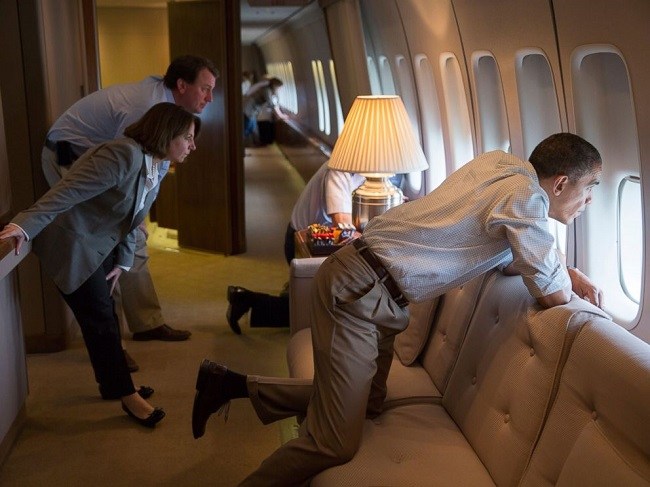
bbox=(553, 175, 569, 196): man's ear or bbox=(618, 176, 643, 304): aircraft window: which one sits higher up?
bbox=(553, 175, 569, 196): man's ear

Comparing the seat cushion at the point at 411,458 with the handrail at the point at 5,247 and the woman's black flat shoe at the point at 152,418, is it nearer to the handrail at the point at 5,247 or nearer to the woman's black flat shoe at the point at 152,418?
the woman's black flat shoe at the point at 152,418

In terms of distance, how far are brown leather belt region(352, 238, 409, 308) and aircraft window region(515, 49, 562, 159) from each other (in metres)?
1.29

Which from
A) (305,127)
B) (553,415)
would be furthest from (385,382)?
(305,127)

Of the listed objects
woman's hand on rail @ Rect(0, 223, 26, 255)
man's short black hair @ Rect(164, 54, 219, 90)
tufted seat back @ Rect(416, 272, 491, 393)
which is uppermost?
man's short black hair @ Rect(164, 54, 219, 90)

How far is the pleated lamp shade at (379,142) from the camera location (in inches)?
165

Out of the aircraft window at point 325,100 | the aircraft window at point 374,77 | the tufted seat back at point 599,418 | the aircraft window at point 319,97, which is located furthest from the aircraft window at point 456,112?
the aircraft window at point 319,97

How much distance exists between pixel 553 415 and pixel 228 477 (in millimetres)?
1719

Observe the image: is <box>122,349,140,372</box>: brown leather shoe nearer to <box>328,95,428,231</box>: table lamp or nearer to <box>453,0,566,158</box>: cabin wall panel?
<box>328,95,428,231</box>: table lamp

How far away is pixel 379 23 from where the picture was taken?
6043 millimetres

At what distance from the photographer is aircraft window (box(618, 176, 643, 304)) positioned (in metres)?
3.27

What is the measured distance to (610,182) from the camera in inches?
128

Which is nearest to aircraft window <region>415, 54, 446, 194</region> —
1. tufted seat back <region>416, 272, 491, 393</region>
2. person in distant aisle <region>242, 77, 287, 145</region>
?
tufted seat back <region>416, 272, 491, 393</region>

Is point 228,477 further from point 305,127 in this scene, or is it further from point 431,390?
point 305,127

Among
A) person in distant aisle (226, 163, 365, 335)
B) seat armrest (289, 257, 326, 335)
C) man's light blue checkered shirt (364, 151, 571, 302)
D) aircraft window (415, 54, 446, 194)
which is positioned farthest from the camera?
aircraft window (415, 54, 446, 194)
